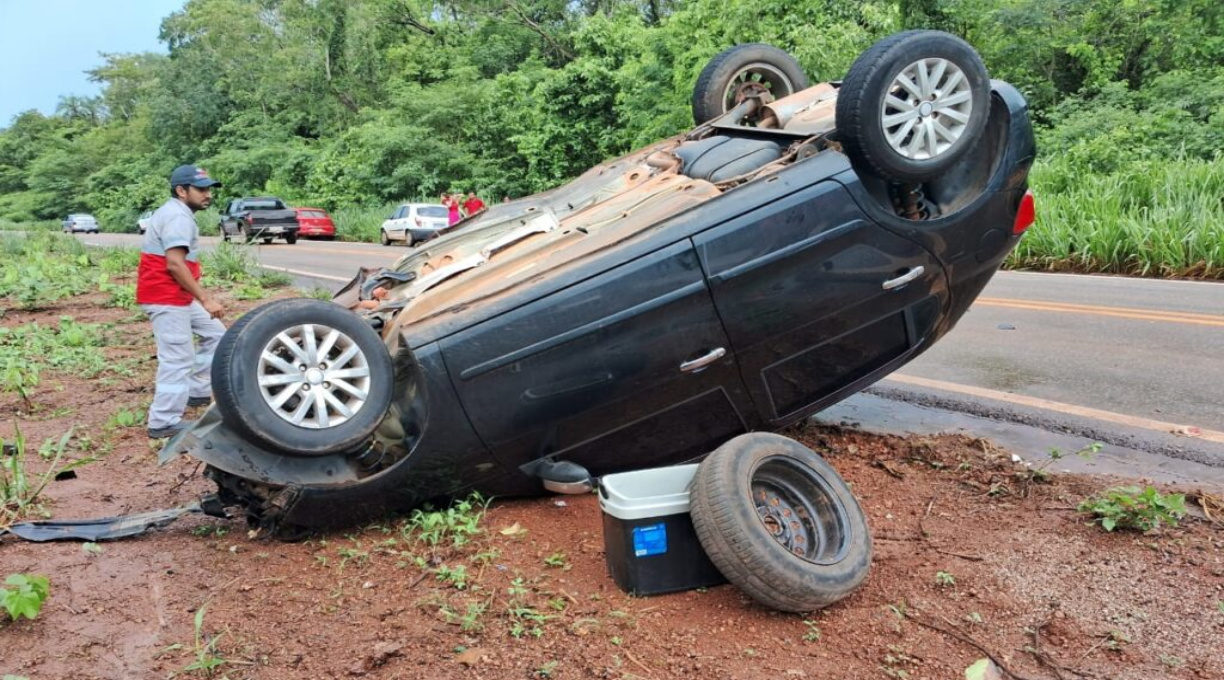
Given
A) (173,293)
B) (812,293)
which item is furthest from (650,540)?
(173,293)

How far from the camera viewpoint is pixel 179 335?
570 cm

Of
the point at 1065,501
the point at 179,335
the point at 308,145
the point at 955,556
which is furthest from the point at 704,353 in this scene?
the point at 308,145

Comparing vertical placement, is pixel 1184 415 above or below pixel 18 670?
below

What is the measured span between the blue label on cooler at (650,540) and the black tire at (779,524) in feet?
0.49

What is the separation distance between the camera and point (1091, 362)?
6.54 meters

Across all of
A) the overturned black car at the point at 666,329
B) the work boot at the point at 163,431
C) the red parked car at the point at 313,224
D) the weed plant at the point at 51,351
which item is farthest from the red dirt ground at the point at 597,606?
the red parked car at the point at 313,224

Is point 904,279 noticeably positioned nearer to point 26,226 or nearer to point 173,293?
point 173,293

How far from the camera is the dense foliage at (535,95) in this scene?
1588cm

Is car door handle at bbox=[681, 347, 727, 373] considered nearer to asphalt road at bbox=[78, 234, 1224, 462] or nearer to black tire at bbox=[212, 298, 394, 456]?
black tire at bbox=[212, 298, 394, 456]

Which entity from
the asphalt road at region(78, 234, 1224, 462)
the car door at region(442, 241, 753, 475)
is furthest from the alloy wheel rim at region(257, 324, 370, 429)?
the asphalt road at region(78, 234, 1224, 462)

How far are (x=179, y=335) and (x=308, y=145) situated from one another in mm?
45824

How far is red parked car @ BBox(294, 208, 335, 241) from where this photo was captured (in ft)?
99.2

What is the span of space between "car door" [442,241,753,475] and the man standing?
2815 millimetres

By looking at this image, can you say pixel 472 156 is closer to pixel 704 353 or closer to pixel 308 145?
pixel 308 145
